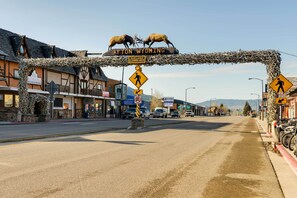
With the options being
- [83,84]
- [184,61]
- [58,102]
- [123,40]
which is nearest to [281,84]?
[184,61]

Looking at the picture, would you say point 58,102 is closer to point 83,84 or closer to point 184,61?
point 83,84

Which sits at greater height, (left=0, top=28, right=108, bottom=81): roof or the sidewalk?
(left=0, top=28, right=108, bottom=81): roof

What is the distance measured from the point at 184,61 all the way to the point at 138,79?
4.74 metres

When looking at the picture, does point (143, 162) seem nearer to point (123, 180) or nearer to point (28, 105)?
point (123, 180)

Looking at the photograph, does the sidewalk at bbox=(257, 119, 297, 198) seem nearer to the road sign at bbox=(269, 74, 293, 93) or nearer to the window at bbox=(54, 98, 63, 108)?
the road sign at bbox=(269, 74, 293, 93)

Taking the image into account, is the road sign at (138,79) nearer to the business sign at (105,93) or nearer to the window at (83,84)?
the window at (83,84)

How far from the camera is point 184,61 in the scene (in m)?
28.3

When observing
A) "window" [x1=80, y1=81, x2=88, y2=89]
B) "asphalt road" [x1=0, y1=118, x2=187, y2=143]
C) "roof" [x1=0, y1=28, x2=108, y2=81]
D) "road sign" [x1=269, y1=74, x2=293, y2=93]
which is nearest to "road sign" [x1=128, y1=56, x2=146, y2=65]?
"asphalt road" [x1=0, y1=118, x2=187, y2=143]

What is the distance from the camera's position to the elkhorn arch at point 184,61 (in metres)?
24.2

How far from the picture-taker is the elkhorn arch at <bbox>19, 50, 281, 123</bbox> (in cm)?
2416

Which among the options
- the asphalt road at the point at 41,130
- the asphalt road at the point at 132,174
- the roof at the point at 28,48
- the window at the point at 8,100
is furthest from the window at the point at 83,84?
the asphalt road at the point at 132,174

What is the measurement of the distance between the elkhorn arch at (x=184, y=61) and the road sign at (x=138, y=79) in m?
3.15

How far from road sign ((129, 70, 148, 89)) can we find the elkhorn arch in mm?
3147

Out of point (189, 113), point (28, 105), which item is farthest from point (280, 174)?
point (189, 113)
